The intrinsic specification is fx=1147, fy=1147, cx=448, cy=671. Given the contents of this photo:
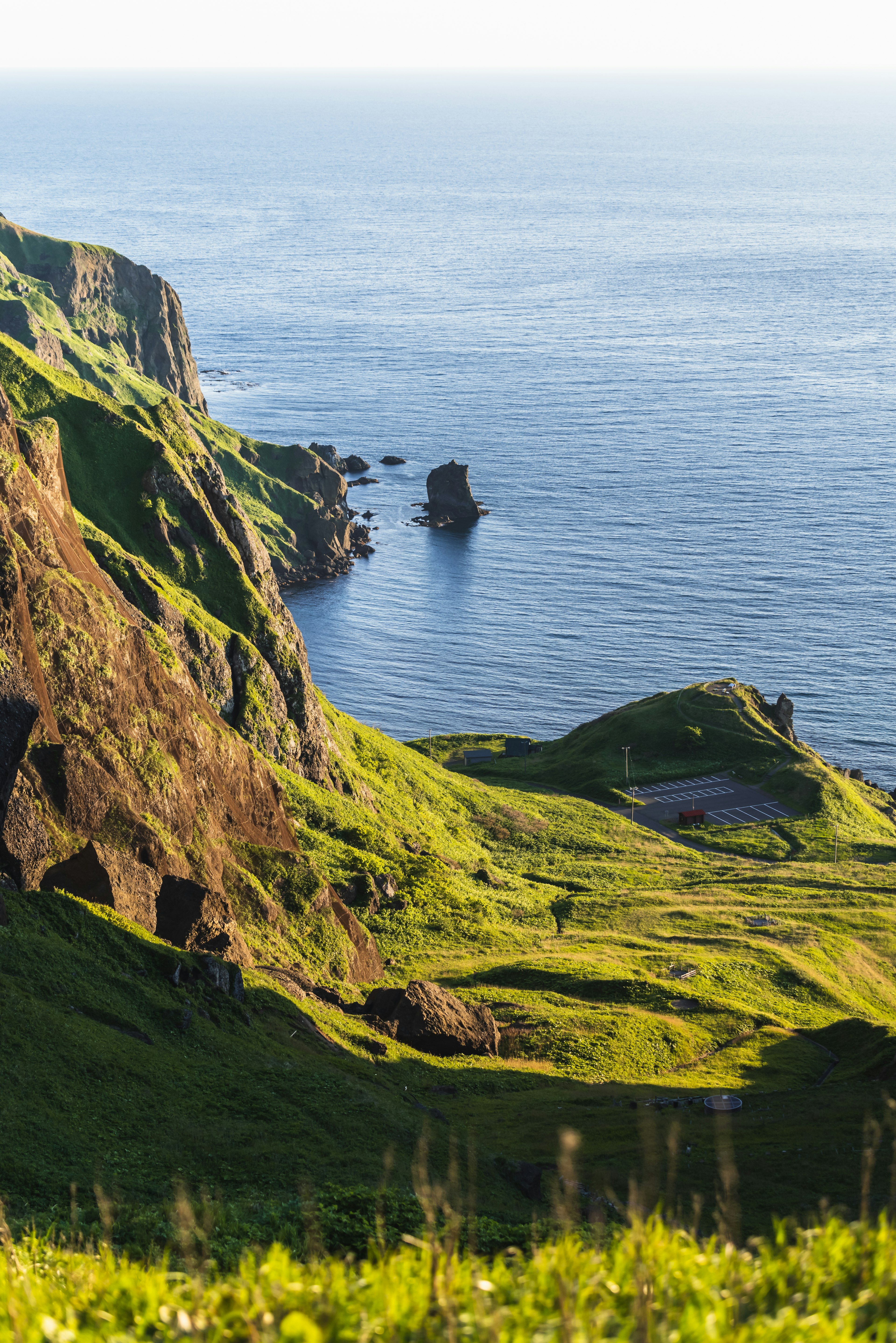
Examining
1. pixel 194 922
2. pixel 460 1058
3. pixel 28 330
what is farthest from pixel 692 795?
pixel 28 330

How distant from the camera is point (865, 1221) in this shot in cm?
1474

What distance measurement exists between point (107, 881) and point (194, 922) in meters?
4.61

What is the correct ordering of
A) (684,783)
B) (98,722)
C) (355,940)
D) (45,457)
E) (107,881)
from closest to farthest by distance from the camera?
1. (107,881)
2. (98,722)
3. (355,940)
4. (45,457)
5. (684,783)

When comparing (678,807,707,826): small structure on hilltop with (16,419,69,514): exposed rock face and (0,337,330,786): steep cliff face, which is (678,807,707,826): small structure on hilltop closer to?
(0,337,330,786): steep cliff face

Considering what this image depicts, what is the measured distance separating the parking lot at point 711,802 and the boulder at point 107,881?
3260 inches

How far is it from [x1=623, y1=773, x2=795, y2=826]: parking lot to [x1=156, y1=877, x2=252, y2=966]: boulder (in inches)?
3118

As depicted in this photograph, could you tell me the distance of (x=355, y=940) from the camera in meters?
63.4

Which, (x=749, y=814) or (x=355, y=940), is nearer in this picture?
(x=355, y=940)

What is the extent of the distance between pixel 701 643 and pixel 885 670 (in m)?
27.2

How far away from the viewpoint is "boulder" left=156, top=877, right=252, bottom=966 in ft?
159

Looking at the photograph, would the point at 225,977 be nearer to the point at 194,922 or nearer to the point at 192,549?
the point at 194,922

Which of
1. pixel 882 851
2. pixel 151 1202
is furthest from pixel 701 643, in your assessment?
pixel 151 1202

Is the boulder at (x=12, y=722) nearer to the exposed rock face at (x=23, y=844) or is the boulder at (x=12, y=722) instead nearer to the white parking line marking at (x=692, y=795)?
the exposed rock face at (x=23, y=844)

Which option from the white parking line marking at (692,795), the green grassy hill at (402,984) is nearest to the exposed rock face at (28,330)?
the green grassy hill at (402,984)
